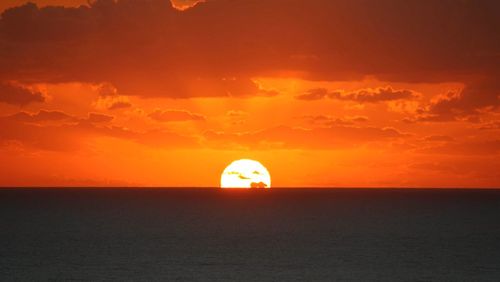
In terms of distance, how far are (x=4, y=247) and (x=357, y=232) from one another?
46.0 meters

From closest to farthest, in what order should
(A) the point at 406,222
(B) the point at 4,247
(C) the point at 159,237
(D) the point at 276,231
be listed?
(B) the point at 4,247 < (C) the point at 159,237 < (D) the point at 276,231 < (A) the point at 406,222

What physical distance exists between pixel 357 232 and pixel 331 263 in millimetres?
35471

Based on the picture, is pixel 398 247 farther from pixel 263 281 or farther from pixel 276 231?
pixel 263 281

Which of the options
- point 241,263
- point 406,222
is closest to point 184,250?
point 241,263

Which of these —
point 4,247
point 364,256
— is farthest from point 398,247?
point 4,247

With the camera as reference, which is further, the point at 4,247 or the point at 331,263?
the point at 4,247

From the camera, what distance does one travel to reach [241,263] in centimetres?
6044

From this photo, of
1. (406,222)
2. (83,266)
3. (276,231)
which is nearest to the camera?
(83,266)

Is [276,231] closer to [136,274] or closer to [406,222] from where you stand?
[406,222]

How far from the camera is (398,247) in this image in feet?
251

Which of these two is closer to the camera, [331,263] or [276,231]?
[331,263]

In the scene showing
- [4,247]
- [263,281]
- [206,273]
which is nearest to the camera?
[263,281]

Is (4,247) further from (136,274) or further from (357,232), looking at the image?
(357,232)

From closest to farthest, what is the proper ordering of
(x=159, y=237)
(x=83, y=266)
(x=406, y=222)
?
(x=83, y=266) → (x=159, y=237) → (x=406, y=222)
